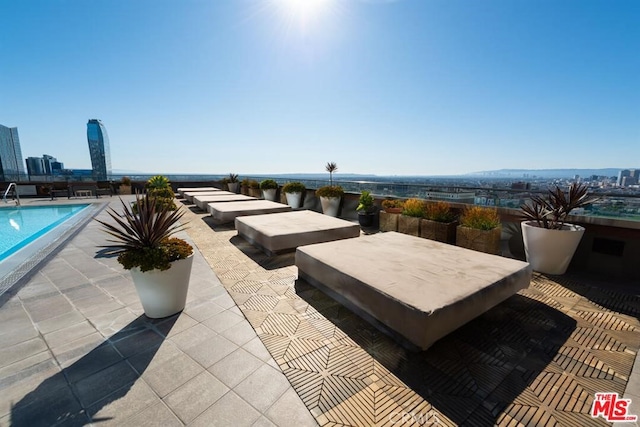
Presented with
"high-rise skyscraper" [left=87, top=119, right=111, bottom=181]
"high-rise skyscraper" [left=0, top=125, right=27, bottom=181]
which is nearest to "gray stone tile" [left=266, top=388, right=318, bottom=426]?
"high-rise skyscraper" [left=0, top=125, right=27, bottom=181]

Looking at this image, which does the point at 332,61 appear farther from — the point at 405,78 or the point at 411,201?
the point at 411,201

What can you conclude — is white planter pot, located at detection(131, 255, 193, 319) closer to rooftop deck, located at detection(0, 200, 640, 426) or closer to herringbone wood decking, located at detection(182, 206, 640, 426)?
rooftop deck, located at detection(0, 200, 640, 426)

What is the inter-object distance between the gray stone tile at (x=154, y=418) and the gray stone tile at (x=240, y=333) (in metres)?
0.77

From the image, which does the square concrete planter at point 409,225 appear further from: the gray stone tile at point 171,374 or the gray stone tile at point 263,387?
the gray stone tile at point 171,374

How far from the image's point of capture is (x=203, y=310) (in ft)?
A: 9.52

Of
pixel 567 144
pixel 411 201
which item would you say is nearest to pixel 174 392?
pixel 411 201

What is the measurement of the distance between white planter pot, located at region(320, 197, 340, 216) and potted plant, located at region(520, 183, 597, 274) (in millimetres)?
5360

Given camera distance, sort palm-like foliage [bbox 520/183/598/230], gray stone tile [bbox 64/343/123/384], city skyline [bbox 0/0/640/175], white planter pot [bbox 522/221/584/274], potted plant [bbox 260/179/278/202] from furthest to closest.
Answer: potted plant [bbox 260/179/278/202] → city skyline [bbox 0/0/640/175] → palm-like foliage [bbox 520/183/598/230] → white planter pot [bbox 522/221/584/274] → gray stone tile [bbox 64/343/123/384]

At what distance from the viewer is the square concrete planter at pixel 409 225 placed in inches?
226

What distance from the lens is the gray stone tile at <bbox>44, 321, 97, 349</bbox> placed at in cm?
231


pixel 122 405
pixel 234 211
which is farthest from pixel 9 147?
pixel 122 405

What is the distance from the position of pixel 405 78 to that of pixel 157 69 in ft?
32.3

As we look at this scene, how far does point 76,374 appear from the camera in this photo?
75.7 inches

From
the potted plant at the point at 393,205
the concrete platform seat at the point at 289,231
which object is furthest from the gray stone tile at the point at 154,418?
the potted plant at the point at 393,205
